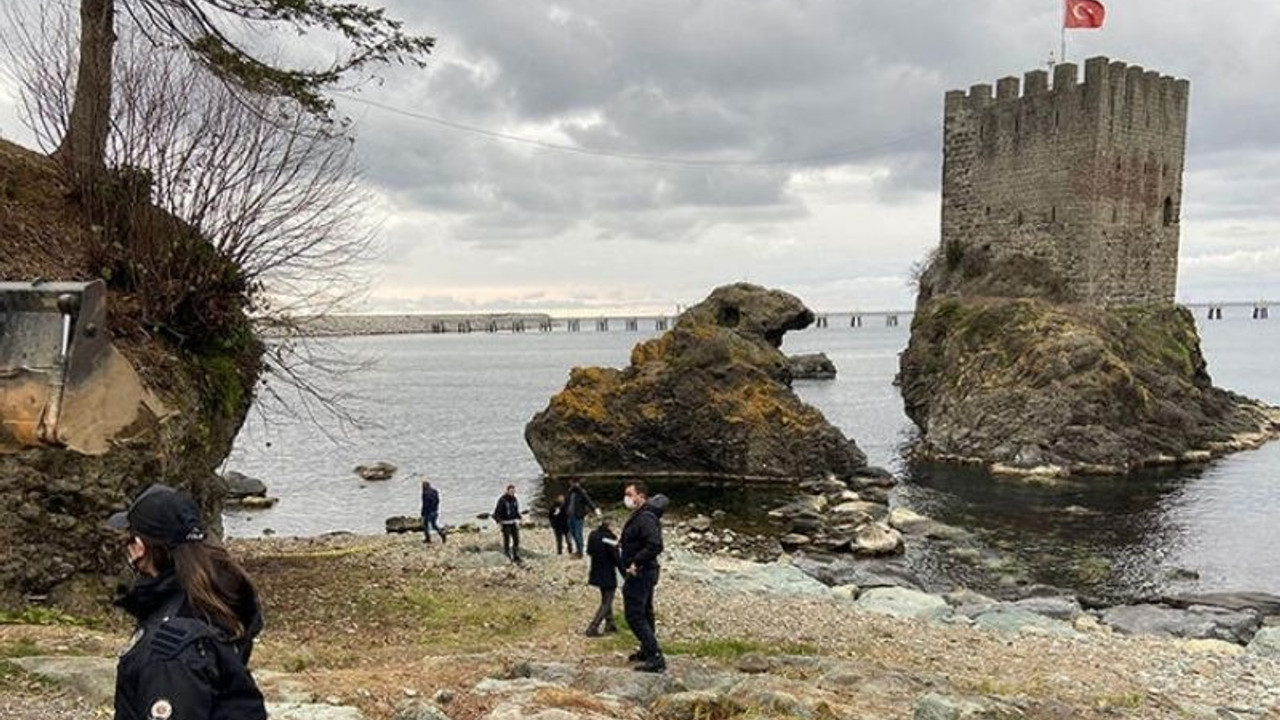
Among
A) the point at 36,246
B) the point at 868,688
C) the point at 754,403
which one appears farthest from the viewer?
the point at 754,403

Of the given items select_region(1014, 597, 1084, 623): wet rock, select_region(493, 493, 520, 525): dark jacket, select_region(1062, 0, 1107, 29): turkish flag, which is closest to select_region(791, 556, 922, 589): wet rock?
select_region(1014, 597, 1084, 623): wet rock

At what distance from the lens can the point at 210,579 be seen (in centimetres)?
436

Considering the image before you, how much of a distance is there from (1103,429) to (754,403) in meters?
16.9

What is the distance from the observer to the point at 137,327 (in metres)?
14.7

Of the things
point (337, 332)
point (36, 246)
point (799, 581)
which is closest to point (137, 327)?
point (36, 246)

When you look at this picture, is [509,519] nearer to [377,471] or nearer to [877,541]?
[877,541]

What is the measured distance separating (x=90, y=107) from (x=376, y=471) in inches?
1298

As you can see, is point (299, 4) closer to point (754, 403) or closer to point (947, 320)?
point (754, 403)

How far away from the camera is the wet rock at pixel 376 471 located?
46.6m

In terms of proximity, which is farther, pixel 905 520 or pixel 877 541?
pixel 905 520

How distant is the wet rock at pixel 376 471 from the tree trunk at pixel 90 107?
31.9 meters

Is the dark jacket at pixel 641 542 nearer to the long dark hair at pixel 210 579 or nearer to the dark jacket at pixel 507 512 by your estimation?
the long dark hair at pixel 210 579

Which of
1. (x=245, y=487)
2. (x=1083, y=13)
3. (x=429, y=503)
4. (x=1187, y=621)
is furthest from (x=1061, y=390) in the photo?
(x=245, y=487)

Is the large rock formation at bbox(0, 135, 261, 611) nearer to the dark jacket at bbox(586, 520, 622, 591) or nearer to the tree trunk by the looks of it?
the tree trunk
